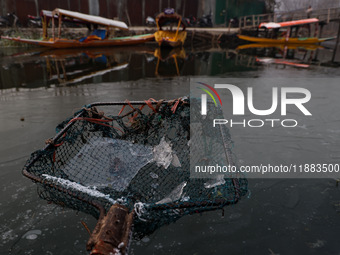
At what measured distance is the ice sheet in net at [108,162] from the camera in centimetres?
321

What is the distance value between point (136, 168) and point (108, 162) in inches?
15.4

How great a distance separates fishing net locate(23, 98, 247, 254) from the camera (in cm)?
202

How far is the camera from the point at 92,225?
2.99 meters

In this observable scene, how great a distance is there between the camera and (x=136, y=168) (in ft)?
11.6

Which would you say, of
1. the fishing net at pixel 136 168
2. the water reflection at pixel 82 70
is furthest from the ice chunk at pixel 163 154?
the water reflection at pixel 82 70

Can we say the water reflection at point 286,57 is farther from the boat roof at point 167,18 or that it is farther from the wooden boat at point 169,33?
the boat roof at point 167,18

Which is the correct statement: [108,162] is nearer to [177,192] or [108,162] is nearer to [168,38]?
[177,192]

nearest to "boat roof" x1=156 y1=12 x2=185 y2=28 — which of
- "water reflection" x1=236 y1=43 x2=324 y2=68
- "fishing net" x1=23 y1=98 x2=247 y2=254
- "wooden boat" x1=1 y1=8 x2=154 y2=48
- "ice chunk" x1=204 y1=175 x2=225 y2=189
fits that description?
"wooden boat" x1=1 y1=8 x2=154 y2=48

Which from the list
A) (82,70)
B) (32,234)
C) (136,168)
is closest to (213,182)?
(136,168)

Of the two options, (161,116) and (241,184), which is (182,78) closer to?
(161,116)

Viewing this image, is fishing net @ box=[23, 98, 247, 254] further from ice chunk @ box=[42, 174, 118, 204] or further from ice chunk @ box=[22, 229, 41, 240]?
ice chunk @ box=[22, 229, 41, 240]

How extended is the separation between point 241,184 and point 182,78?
8.92 metres

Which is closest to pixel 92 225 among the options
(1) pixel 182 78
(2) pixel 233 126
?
(2) pixel 233 126

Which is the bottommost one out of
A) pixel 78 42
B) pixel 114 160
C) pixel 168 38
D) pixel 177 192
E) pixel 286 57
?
pixel 177 192
